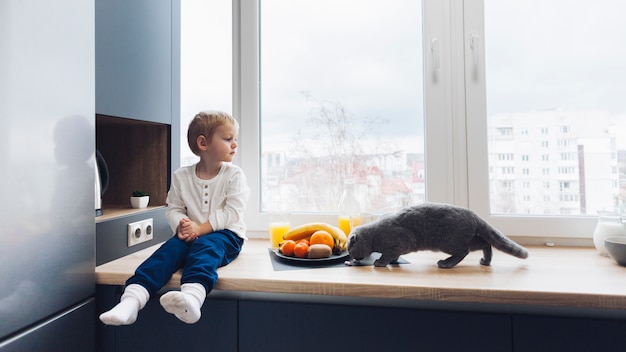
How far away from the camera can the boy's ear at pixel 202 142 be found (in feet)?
3.81

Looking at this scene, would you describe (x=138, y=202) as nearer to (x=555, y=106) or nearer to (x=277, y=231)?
(x=277, y=231)

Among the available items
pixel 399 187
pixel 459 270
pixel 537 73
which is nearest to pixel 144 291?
pixel 459 270

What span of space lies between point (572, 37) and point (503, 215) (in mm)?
703

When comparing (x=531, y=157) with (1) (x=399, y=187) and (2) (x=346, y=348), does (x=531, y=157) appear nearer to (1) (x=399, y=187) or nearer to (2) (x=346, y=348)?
(1) (x=399, y=187)

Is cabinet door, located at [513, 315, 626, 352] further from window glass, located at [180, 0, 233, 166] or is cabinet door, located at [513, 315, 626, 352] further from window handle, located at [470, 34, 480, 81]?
window glass, located at [180, 0, 233, 166]

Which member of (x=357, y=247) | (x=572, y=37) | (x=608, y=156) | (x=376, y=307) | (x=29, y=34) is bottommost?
(x=376, y=307)

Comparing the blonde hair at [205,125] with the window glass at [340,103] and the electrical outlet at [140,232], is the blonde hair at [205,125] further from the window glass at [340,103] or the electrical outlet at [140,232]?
the window glass at [340,103]

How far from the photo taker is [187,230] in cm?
108

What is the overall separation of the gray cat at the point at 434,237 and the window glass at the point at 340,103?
417mm

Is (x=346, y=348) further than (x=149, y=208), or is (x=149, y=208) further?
(x=149, y=208)

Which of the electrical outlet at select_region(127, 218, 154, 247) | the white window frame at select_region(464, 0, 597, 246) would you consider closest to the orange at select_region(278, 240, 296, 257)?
the electrical outlet at select_region(127, 218, 154, 247)

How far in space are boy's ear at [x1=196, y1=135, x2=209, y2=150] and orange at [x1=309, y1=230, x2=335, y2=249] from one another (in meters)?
0.45

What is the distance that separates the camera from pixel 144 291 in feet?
2.79

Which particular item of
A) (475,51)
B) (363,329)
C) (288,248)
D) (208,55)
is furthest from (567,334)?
(208,55)
